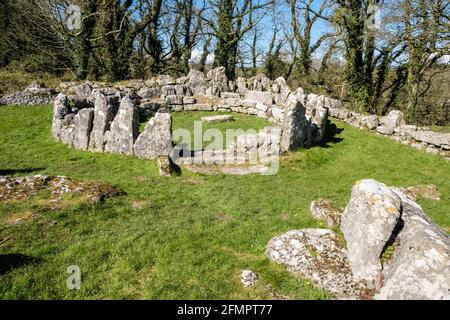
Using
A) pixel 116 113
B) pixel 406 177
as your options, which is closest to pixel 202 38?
pixel 116 113

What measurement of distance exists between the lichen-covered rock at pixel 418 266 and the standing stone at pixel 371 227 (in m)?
0.25

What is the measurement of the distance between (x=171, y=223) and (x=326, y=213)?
3883 mm

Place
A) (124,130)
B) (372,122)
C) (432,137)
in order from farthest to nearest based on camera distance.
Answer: (372,122) → (432,137) → (124,130)

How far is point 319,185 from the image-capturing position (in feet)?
40.1

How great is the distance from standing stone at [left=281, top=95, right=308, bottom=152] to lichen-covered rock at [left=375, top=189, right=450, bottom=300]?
937 centimetres

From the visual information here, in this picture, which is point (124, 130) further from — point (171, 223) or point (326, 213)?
point (326, 213)

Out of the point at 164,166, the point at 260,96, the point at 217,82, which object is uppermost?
the point at 217,82

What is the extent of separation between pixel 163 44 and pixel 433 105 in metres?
28.1

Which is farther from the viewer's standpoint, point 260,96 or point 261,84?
point 261,84

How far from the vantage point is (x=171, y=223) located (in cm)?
820

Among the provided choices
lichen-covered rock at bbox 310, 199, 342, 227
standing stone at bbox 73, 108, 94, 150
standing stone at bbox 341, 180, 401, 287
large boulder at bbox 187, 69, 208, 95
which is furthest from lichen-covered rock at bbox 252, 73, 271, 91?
standing stone at bbox 341, 180, 401, 287

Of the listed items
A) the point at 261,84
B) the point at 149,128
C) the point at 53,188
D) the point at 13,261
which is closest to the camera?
the point at 13,261

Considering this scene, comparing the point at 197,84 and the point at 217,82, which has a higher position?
the point at 217,82

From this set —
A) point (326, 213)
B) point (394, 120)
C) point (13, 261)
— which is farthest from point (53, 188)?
point (394, 120)
